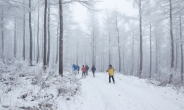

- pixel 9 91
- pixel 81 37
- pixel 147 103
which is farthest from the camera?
pixel 81 37

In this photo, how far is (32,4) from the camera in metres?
12.2

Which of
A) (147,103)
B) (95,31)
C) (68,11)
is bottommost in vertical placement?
(147,103)

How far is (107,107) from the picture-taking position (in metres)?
4.32

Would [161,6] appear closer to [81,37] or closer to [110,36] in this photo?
[110,36]

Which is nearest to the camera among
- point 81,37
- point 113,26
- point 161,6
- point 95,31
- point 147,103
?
point 147,103

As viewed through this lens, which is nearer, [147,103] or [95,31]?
[147,103]

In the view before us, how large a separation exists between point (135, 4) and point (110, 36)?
353 inches

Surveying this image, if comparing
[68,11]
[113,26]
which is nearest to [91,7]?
[68,11]

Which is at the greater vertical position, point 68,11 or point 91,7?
point 68,11

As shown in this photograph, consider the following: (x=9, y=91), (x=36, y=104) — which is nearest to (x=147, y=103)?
(x=36, y=104)

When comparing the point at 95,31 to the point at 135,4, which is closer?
the point at 135,4

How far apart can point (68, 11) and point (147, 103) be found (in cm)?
1757

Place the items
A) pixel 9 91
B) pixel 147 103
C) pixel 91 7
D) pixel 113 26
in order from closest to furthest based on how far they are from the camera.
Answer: pixel 9 91 < pixel 147 103 < pixel 91 7 < pixel 113 26

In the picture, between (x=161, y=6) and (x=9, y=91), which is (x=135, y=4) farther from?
(x=9, y=91)
